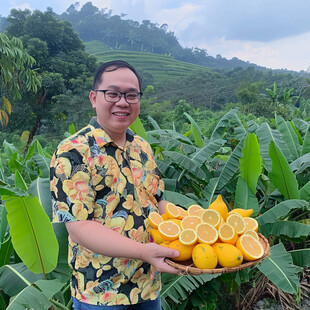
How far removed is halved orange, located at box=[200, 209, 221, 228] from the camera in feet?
4.98

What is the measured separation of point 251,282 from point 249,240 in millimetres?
1867

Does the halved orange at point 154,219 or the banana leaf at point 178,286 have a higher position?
the halved orange at point 154,219

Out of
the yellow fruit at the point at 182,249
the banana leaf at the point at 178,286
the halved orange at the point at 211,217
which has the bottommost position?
the banana leaf at the point at 178,286

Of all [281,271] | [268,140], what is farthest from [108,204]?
[268,140]

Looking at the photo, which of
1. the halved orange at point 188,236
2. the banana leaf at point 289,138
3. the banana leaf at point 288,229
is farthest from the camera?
the banana leaf at point 289,138

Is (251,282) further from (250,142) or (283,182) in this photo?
(250,142)

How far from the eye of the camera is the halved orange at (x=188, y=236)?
141 centimetres

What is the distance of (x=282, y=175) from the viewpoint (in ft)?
8.97

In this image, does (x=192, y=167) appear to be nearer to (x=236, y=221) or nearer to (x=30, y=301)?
(x=236, y=221)

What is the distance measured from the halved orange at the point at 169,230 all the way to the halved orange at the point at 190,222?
1.5 inches

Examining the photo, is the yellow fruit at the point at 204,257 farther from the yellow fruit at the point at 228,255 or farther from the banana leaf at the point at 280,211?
the banana leaf at the point at 280,211

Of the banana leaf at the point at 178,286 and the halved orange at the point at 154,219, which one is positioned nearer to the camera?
the halved orange at the point at 154,219

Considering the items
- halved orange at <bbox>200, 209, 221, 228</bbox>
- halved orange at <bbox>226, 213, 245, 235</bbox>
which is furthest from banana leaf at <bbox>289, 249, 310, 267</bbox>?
halved orange at <bbox>200, 209, 221, 228</bbox>

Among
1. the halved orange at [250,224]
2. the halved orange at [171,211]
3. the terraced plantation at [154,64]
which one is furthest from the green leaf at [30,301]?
the terraced plantation at [154,64]
